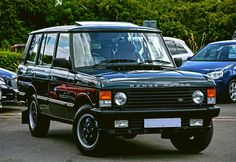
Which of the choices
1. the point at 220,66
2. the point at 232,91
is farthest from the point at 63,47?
the point at 232,91

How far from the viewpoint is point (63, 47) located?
10859 millimetres

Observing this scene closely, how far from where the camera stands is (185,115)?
936 cm

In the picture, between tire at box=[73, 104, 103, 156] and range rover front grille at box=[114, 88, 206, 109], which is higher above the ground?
range rover front grille at box=[114, 88, 206, 109]

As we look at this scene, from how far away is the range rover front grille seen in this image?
918cm

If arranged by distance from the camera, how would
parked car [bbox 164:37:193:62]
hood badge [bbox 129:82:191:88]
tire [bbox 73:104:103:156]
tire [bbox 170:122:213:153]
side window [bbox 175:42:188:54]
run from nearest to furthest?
hood badge [bbox 129:82:191:88] < tire [bbox 73:104:103:156] < tire [bbox 170:122:213:153] < parked car [bbox 164:37:193:62] < side window [bbox 175:42:188:54]

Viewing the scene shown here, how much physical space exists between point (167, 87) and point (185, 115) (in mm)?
444

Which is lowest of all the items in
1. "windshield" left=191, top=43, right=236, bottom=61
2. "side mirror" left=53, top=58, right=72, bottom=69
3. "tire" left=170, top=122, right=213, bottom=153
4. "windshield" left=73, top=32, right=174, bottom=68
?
"tire" left=170, top=122, right=213, bottom=153

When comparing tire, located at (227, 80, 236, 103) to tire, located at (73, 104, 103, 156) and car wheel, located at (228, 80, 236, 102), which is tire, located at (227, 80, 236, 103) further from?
tire, located at (73, 104, 103, 156)

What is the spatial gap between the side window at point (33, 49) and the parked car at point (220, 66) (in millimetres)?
6330

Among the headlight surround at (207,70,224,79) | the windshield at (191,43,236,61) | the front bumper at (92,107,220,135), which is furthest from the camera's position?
the windshield at (191,43,236,61)

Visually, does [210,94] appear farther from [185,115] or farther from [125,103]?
[125,103]

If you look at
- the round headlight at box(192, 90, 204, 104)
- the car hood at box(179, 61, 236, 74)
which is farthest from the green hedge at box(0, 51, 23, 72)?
the round headlight at box(192, 90, 204, 104)

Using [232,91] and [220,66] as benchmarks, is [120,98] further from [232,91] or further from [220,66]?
[232,91]

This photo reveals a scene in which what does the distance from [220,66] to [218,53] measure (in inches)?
36.3
